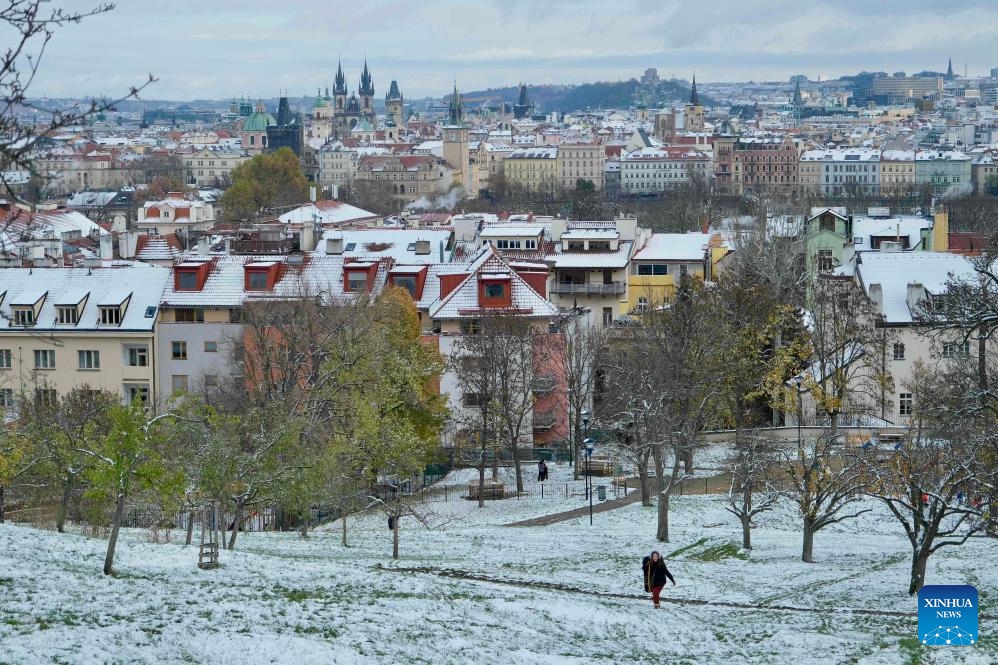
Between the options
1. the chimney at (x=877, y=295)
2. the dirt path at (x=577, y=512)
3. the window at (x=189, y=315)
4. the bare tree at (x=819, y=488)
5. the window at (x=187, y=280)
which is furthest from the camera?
the window at (x=187, y=280)

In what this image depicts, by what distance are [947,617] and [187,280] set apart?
32950 millimetres

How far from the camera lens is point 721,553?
91.0 feet

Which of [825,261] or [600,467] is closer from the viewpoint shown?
[600,467]

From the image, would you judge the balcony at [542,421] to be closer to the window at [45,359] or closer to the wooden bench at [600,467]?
the wooden bench at [600,467]

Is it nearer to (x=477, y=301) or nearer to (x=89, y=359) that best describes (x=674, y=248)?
(x=477, y=301)

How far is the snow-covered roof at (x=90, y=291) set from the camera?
157 feet

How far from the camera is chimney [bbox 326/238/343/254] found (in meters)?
58.7

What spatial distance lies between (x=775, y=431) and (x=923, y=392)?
7.63 meters

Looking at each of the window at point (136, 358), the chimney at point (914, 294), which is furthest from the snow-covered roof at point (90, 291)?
the chimney at point (914, 294)

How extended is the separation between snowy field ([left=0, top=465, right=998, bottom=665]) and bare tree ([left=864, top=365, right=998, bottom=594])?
0.76 meters

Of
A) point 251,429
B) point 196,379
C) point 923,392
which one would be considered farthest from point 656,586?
point 196,379

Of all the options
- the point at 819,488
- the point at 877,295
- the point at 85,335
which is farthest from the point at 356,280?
the point at 819,488

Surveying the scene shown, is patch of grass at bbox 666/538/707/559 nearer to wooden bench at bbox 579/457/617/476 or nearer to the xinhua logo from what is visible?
the xinhua logo

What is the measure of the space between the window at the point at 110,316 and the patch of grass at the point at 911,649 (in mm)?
32510
